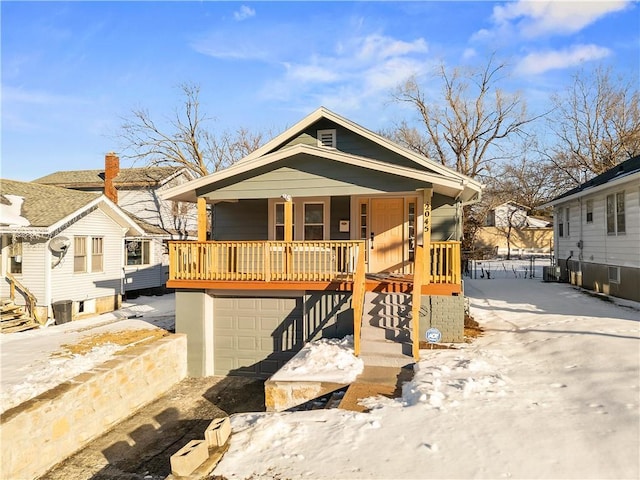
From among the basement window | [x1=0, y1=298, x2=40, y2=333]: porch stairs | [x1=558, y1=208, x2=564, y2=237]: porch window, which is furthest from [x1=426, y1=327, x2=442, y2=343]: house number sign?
[x1=558, y1=208, x2=564, y2=237]: porch window

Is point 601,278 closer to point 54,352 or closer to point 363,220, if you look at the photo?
point 363,220

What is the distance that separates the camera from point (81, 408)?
22.9 feet

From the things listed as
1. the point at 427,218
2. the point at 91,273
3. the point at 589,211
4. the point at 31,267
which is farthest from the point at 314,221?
the point at 589,211

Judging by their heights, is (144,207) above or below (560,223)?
above

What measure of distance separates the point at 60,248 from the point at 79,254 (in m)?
1.30

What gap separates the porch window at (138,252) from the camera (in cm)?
1812

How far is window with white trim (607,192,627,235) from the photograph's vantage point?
12344 mm

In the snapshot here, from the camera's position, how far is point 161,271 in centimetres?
1984

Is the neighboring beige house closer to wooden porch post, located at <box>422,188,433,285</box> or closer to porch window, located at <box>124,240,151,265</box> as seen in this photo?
porch window, located at <box>124,240,151,265</box>

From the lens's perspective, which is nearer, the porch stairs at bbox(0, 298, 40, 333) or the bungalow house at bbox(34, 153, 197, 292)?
the porch stairs at bbox(0, 298, 40, 333)

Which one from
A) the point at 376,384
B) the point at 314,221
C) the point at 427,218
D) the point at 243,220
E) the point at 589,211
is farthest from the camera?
the point at 589,211

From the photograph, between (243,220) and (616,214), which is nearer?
(616,214)

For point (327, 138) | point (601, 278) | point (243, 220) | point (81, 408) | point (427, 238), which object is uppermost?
point (327, 138)

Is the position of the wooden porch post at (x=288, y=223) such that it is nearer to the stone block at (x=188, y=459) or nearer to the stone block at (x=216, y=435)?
the stone block at (x=216, y=435)
